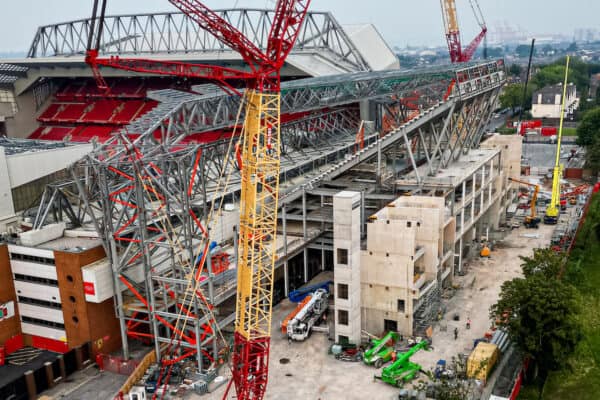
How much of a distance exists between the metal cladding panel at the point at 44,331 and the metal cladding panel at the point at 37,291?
7.91 feet

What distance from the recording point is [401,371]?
38.3m

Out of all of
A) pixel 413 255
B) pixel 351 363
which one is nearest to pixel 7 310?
pixel 351 363

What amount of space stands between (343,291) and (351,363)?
513 centimetres

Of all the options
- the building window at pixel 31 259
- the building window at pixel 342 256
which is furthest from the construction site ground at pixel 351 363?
the building window at pixel 31 259

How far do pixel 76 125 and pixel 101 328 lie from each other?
65.3 metres

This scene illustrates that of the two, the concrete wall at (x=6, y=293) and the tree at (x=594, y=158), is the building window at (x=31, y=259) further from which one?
the tree at (x=594, y=158)

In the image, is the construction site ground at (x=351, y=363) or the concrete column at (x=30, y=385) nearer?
the construction site ground at (x=351, y=363)

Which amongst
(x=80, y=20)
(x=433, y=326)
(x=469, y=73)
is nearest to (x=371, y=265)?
(x=433, y=326)

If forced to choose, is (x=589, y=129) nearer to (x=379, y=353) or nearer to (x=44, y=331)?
(x=379, y=353)

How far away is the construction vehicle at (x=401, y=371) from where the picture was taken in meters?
37.6

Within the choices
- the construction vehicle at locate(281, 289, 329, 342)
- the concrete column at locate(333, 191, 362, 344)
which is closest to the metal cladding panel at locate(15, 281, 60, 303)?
the construction vehicle at locate(281, 289, 329, 342)

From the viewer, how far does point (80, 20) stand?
105125 mm

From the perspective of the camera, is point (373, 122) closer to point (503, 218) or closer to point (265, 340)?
point (503, 218)

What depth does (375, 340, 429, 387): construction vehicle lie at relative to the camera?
3756 cm
